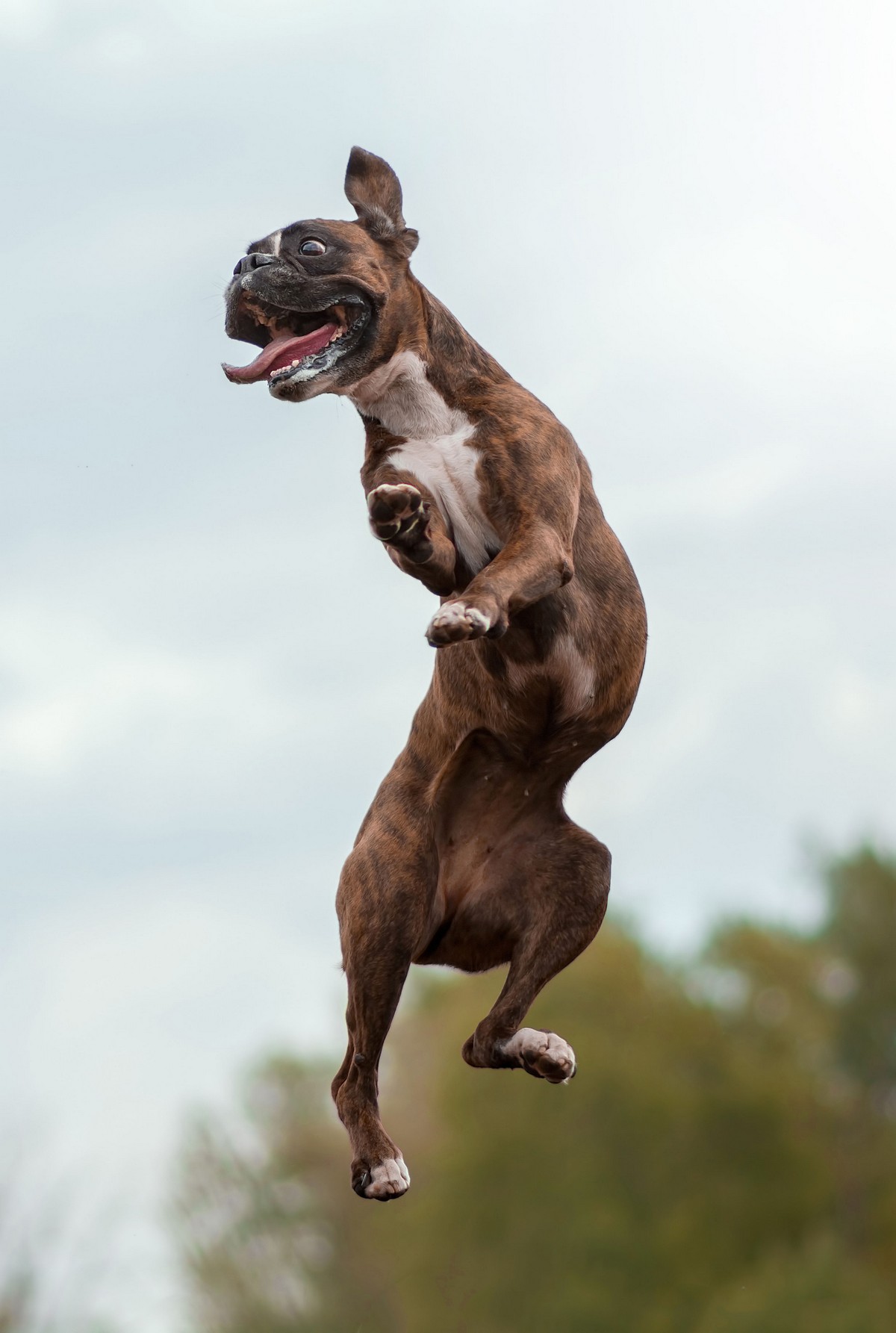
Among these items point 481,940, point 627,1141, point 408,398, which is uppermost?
point 627,1141

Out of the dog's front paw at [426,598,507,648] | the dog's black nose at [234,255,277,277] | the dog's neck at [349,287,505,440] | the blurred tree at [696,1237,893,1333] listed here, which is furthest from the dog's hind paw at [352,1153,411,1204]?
the blurred tree at [696,1237,893,1333]

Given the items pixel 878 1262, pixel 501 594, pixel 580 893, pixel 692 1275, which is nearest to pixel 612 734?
pixel 580 893

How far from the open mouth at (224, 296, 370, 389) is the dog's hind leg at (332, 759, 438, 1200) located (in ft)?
5.66

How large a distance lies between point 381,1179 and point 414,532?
2.33 metres

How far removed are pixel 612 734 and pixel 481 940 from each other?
97cm

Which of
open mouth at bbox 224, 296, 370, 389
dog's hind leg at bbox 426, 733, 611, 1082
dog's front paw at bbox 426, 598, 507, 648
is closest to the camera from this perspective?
dog's front paw at bbox 426, 598, 507, 648

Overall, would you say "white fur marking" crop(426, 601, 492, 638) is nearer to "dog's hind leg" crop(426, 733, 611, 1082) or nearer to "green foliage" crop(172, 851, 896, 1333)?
"dog's hind leg" crop(426, 733, 611, 1082)

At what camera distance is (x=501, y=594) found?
250 inches

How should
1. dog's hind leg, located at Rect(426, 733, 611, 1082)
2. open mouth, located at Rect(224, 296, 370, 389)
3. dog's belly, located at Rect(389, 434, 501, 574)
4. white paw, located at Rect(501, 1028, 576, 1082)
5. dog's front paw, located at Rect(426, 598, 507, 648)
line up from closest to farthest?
dog's front paw, located at Rect(426, 598, 507, 648), open mouth, located at Rect(224, 296, 370, 389), dog's belly, located at Rect(389, 434, 501, 574), white paw, located at Rect(501, 1028, 576, 1082), dog's hind leg, located at Rect(426, 733, 611, 1082)

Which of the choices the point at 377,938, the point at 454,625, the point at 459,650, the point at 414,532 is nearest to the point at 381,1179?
the point at 377,938

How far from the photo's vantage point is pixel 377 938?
23.7ft

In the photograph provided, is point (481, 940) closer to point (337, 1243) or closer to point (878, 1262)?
point (337, 1243)

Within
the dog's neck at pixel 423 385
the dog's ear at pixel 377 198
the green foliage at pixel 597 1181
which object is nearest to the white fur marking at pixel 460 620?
the dog's neck at pixel 423 385

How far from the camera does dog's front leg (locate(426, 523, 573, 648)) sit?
6066mm
